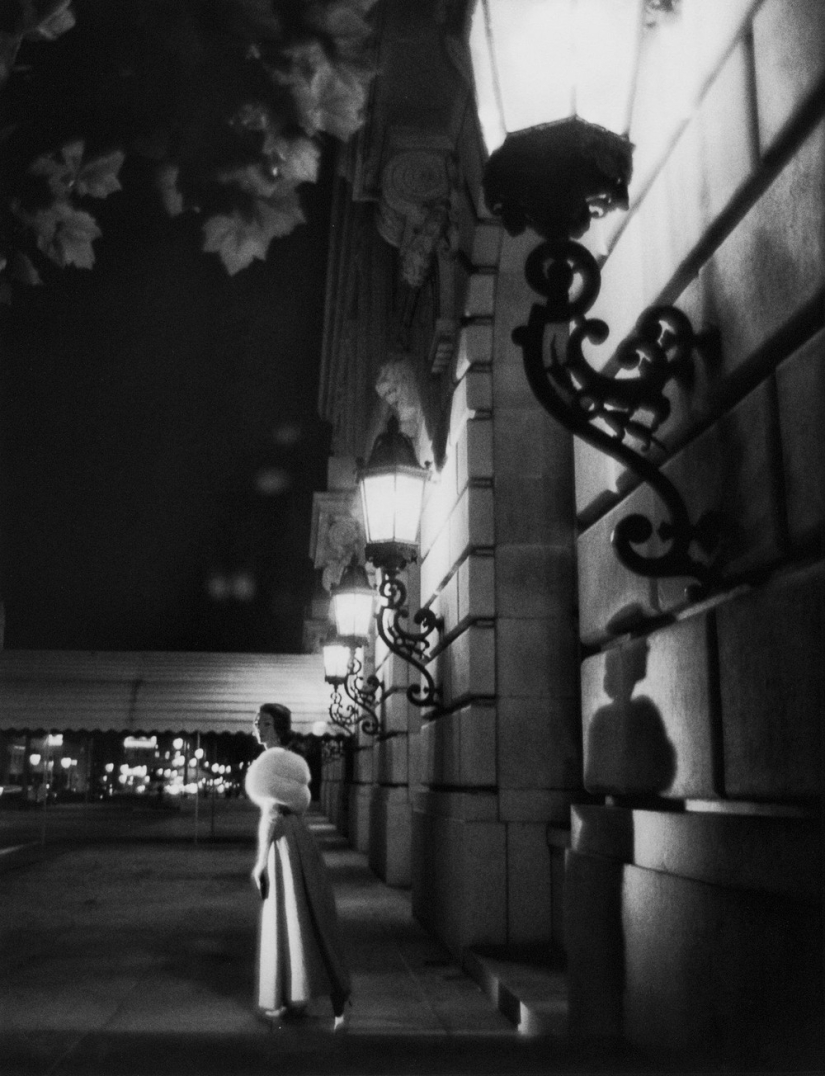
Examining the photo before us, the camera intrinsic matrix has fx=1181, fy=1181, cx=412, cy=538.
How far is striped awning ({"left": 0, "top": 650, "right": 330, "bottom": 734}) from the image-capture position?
925 inches

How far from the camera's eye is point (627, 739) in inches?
159

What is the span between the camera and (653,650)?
3.84 metres

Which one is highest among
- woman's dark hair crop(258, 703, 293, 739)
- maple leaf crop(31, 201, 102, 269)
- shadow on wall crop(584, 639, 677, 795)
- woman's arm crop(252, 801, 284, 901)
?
maple leaf crop(31, 201, 102, 269)

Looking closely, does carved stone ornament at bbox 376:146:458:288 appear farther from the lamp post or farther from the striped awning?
the striped awning

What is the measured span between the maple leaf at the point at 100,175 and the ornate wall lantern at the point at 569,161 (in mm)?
1292

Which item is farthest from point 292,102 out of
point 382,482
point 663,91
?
point 382,482

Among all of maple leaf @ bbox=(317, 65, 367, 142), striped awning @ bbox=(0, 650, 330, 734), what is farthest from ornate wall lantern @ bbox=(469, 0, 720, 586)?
striped awning @ bbox=(0, 650, 330, 734)

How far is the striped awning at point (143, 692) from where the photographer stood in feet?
77.1

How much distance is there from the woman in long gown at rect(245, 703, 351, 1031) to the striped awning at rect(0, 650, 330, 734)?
674 inches

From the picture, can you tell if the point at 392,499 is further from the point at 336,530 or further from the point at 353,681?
the point at 336,530

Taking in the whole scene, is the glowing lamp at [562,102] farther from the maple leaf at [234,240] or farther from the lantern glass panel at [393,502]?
the lantern glass panel at [393,502]

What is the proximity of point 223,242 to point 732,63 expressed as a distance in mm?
1778

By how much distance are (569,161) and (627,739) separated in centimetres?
193

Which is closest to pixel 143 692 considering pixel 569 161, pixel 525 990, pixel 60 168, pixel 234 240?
pixel 525 990
